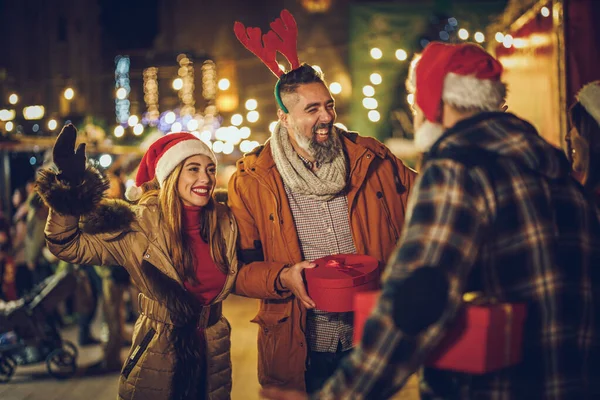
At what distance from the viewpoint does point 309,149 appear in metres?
3.56

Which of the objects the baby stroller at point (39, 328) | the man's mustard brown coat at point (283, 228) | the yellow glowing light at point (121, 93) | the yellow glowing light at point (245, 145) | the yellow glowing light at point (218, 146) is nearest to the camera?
the man's mustard brown coat at point (283, 228)

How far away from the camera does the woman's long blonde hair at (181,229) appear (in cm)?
328

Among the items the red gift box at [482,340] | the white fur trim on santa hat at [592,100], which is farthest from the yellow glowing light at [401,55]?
Answer: the red gift box at [482,340]

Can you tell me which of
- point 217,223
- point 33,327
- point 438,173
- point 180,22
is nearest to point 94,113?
point 180,22

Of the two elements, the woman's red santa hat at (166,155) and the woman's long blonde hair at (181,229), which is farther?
the woman's red santa hat at (166,155)

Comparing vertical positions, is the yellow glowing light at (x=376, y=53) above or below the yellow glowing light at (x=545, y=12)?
above

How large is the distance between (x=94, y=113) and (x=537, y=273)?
30956mm

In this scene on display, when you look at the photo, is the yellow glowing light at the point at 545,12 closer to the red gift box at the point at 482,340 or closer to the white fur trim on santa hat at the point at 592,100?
the white fur trim on santa hat at the point at 592,100

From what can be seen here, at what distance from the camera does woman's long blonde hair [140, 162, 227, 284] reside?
3.28 metres

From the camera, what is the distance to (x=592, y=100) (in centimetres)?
344

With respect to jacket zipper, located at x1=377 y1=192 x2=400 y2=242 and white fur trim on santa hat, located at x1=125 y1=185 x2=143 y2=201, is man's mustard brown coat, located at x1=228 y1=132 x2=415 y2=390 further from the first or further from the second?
white fur trim on santa hat, located at x1=125 y1=185 x2=143 y2=201

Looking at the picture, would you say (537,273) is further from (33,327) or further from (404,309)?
(33,327)

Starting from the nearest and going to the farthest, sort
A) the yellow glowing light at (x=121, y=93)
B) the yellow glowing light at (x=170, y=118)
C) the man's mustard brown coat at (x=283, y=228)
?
the man's mustard brown coat at (x=283, y=228)
the yellow glowing light at (x=170, y=118)
the yellow glowing light at (x=121, y=93)

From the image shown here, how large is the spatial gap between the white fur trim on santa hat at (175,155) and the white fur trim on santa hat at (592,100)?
2.49m
